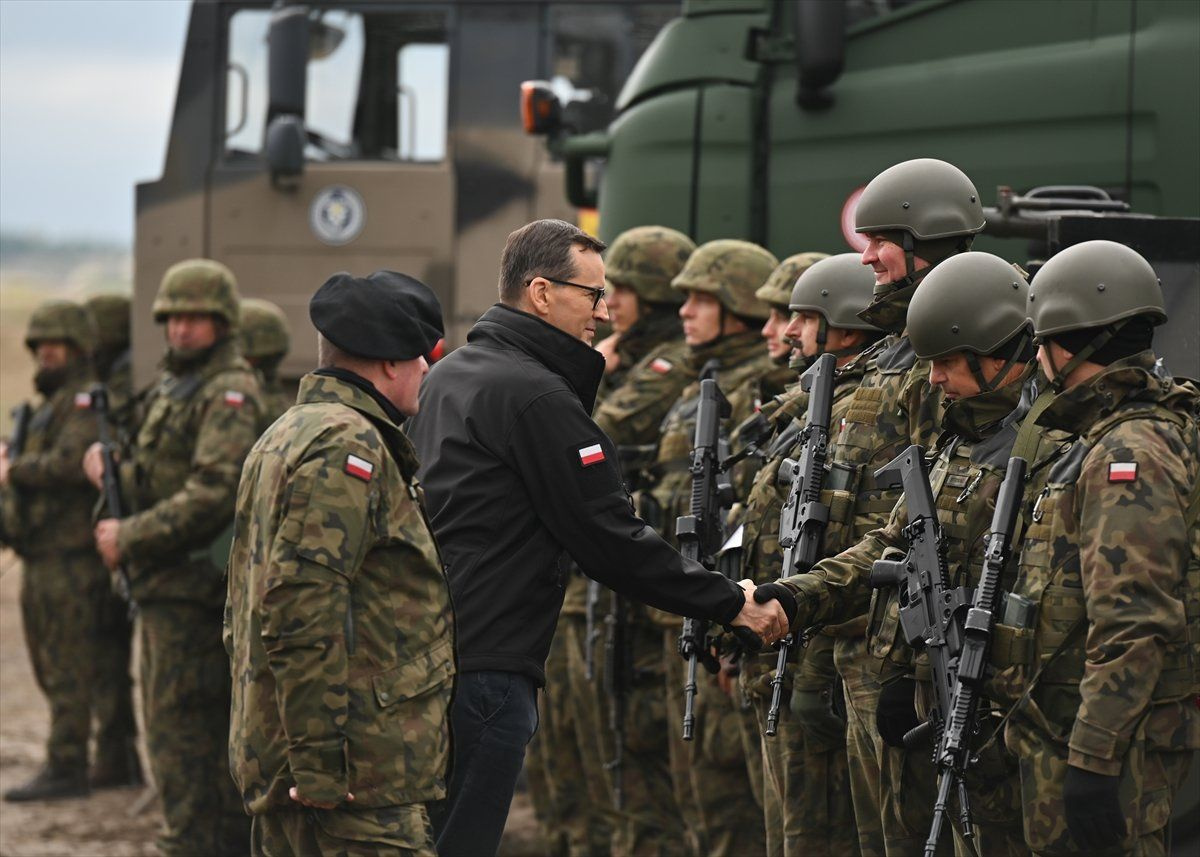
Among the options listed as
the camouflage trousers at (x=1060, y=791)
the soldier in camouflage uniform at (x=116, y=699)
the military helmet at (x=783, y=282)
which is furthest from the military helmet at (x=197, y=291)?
the camouflage trousers at (x=1060, y=791)

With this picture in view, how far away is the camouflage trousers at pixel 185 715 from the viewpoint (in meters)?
7.43

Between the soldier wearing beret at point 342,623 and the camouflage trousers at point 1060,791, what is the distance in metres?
1.20

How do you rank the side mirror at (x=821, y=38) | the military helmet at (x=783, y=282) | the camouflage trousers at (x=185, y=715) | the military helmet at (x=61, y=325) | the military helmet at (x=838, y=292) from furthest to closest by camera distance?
the military helmet at (x=61, y=325) < the camouflage trousers at (x=185, y=715) < the side mirror at (x=821, y=38) < the military helmet at (x=783, y=282) < the military helmet at (x=838, y=292)

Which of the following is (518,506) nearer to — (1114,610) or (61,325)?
(1114,610)

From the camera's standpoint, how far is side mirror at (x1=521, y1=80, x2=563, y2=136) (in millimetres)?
8727

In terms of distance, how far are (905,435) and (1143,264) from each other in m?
1.11

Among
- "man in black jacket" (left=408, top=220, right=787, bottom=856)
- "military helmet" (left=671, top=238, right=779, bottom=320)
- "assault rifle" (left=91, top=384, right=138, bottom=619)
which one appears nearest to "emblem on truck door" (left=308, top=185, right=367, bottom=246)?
"assault rifle" (left=91, top=384, right=138, bottom=619)

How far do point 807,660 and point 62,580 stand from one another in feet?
16.2

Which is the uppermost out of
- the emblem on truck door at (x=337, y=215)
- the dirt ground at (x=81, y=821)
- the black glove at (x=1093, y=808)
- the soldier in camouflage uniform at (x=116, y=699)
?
the emblem on truck door at (x=337, y=215)

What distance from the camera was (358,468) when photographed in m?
4.00

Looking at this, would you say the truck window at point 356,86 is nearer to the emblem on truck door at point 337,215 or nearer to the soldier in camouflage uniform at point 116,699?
the emblem on truck door at point 337,215

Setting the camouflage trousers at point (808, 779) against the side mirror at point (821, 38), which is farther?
the side mirror at point (821, 38)

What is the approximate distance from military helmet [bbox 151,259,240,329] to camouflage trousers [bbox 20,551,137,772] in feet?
6.60

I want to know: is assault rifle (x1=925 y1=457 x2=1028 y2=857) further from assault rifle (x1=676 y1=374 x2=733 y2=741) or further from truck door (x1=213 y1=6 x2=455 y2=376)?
truck door (x1=213 y1=6 x2=455 y2=376)
